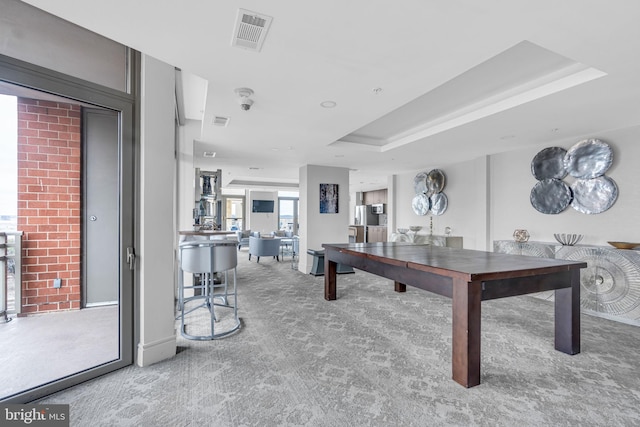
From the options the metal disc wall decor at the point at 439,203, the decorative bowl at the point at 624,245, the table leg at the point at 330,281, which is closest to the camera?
the decorative bowl at the point at 624,245

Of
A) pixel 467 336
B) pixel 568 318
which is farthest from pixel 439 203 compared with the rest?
pixel 467 336

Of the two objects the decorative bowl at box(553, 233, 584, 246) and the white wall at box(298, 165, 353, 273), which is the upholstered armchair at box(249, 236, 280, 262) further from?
the decorative bowl at box(553, 233, 584, 246)

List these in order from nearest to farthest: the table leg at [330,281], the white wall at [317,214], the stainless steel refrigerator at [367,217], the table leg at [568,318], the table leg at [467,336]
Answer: the table leg at [467,336], the table leg at [568,318], the table leg at [330,281], the white wall at [317,214], the stainless steel refrigerator at [367,217]

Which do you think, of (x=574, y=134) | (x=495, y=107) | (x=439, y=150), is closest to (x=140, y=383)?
(x=495, y=107)

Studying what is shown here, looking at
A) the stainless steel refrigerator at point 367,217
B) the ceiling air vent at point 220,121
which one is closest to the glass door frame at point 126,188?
the ceiling air vent at point 220,121

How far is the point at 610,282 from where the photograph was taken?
11.6 feet

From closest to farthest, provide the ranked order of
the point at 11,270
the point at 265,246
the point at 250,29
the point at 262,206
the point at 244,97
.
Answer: the point at 250,29 < the point at 244,97 < the point at 11,270 < the point at 265,246 < the point at 262,206

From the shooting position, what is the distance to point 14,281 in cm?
333

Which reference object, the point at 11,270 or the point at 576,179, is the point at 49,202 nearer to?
the point at 11,270

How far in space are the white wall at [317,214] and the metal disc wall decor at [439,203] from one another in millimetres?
2062

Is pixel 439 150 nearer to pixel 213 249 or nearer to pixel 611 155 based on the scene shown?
pixel 611 155

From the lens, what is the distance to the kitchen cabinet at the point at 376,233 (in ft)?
35.1

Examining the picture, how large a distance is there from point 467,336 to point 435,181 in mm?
5234

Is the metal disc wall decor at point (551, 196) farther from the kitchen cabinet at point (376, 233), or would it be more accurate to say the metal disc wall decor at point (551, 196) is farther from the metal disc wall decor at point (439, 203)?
the kitchen cabinet at point (376, 233)
